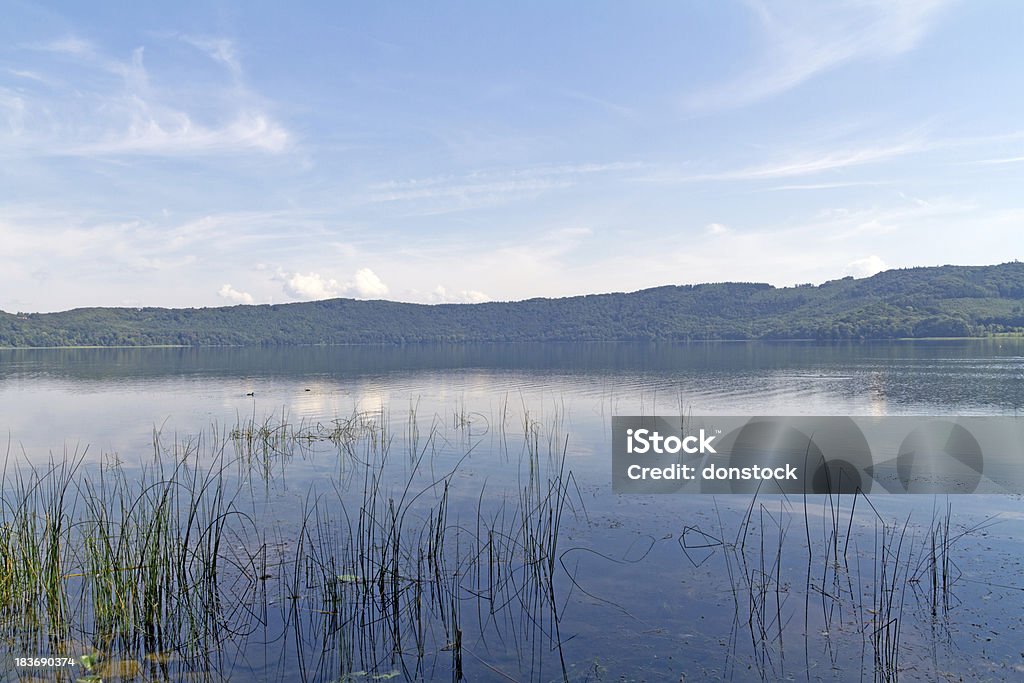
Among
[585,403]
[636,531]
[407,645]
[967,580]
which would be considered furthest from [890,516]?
[585,403]

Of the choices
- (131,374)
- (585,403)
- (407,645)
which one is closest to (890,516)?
(407,645)

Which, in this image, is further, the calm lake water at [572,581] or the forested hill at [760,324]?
the forested hill at [760,324]

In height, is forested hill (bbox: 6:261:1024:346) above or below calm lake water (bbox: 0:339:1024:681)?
above

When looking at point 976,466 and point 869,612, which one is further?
point 976,466

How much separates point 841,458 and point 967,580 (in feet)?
31.4

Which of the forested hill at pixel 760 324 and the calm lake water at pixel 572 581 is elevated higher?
the forested hill at pixel 760 324

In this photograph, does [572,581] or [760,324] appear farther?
[760,324]

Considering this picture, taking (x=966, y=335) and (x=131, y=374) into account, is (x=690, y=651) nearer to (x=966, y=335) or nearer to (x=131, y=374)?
(x=131, y=374)

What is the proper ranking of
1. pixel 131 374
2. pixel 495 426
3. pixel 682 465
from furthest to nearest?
pixel 131 374
pixel 495 426
pixel 682 465

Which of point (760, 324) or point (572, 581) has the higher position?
point (760, 324)

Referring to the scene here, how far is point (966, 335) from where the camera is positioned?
127250mm

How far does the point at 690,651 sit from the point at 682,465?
11075 millimetres

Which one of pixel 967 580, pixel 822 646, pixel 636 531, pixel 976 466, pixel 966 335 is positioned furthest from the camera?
pixel 966 335

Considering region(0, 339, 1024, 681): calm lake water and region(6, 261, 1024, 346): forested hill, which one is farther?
region(6, 261, 1024, 346): forested hill
